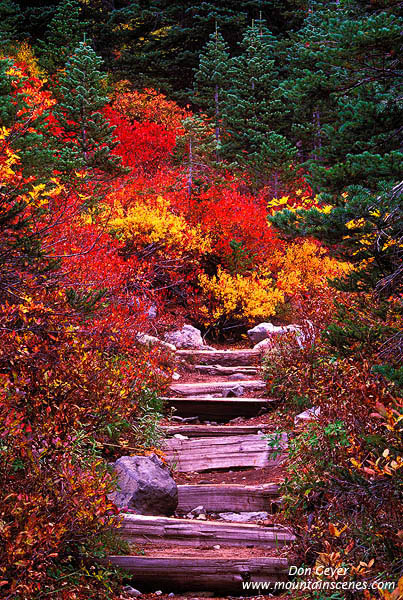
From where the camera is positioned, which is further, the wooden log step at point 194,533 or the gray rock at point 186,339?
the gray rock at point 186,339

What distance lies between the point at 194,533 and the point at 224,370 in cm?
549

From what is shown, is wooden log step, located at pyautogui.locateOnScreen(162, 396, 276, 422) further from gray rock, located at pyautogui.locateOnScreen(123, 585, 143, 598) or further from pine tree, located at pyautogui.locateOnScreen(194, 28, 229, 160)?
pine tree, located at pyautogui.locateOnScreen(194, 28, 229, 160)

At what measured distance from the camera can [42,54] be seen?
25.3 m

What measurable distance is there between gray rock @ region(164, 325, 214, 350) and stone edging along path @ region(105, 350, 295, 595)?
93.7 inches

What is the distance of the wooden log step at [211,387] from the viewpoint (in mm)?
8647

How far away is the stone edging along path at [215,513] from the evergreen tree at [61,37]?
19961mm

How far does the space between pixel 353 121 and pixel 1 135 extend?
3.41 meters

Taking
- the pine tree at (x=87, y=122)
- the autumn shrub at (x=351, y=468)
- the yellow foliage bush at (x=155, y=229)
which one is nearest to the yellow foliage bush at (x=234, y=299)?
the yellow foliage bush at (x=155, y=229)

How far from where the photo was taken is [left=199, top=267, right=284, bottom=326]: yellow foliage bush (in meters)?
12.5

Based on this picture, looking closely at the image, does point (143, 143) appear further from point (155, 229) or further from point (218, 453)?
point (218, 453)

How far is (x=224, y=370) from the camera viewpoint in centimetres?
1002

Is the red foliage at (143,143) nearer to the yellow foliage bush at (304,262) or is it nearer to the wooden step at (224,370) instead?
the yellow foliage bush at (304,262)

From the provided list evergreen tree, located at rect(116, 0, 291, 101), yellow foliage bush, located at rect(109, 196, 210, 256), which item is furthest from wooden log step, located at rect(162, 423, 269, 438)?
evergreen tree, located at rect(116, 0, 291, 101)

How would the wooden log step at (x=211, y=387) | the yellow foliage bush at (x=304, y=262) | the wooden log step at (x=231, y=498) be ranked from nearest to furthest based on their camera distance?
the wooden log step at (x=231, y=498), the wooden log step at (x=211, y=387), the yellow foliage bush at (x=304, y=262)
